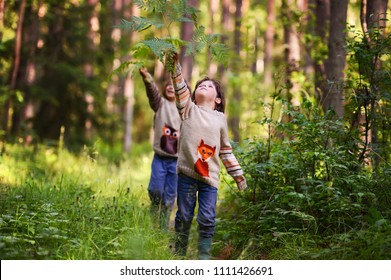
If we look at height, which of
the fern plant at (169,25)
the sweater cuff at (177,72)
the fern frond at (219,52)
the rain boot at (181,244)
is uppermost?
the fern plant at (169,25)

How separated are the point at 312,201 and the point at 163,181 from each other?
2394 mm

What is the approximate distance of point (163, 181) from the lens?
7.08 meters

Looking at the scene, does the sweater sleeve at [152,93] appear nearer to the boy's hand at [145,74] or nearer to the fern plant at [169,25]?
the boy's hand at [145,74]

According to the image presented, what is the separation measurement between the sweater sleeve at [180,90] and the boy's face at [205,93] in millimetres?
277

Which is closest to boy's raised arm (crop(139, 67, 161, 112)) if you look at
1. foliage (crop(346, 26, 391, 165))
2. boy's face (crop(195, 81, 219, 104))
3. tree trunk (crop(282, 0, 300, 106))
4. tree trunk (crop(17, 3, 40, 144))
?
boy's face (crop(195, 81, 219, 104))

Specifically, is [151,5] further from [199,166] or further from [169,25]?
[199,166]

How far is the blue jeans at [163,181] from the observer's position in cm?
701

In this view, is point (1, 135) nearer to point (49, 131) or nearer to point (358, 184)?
point (49, 131)

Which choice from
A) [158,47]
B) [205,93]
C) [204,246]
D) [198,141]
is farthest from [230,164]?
[158,47]

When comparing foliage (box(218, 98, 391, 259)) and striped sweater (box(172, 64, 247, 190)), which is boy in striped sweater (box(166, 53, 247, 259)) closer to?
striped sweater (box(172, 64, 247, 190))

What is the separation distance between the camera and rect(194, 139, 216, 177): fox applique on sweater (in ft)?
17.4

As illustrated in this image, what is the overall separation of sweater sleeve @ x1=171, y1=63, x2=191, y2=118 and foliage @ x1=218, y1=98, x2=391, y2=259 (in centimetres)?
107

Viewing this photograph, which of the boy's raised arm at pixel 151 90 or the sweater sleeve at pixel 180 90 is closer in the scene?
the sweater sleeve at pixel 180 90

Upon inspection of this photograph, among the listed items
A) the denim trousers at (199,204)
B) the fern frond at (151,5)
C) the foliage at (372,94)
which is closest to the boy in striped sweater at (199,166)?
the denim trousers at (199,204)
